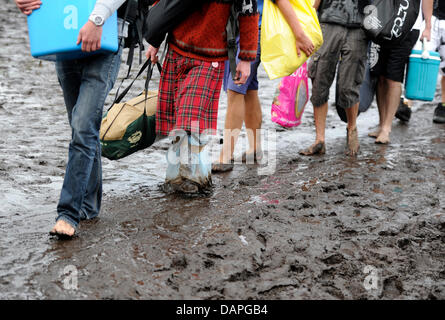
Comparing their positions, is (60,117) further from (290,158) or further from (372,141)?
(372,141)

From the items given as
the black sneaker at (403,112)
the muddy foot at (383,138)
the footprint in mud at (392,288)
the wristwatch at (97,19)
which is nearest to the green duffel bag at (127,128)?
the wristwatch at (97,19)

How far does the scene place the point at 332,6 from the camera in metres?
5.41

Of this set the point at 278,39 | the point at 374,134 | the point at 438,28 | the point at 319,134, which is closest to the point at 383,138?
the point at 374,134

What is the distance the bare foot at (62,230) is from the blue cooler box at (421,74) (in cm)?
454

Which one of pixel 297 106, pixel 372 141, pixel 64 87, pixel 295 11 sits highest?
pixel 295 11

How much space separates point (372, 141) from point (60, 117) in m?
3.33

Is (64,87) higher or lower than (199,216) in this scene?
higher

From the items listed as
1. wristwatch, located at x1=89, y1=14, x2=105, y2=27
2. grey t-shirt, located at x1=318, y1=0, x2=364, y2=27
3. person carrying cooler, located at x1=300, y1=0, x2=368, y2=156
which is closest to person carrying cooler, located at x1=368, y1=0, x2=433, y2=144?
person carrying cooler, located at x1=300, y1=0, x2=368, y2=156

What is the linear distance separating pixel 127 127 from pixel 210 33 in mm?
834

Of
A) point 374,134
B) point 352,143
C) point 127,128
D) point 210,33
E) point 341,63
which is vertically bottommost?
point 374,134

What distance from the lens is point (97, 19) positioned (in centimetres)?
298

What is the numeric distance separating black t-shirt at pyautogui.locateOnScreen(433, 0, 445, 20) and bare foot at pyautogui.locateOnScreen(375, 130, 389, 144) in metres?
1.90

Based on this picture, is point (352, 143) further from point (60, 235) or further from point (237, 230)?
point (60, 235)

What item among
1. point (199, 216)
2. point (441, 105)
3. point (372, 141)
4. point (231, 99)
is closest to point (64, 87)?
point (199, 216)
